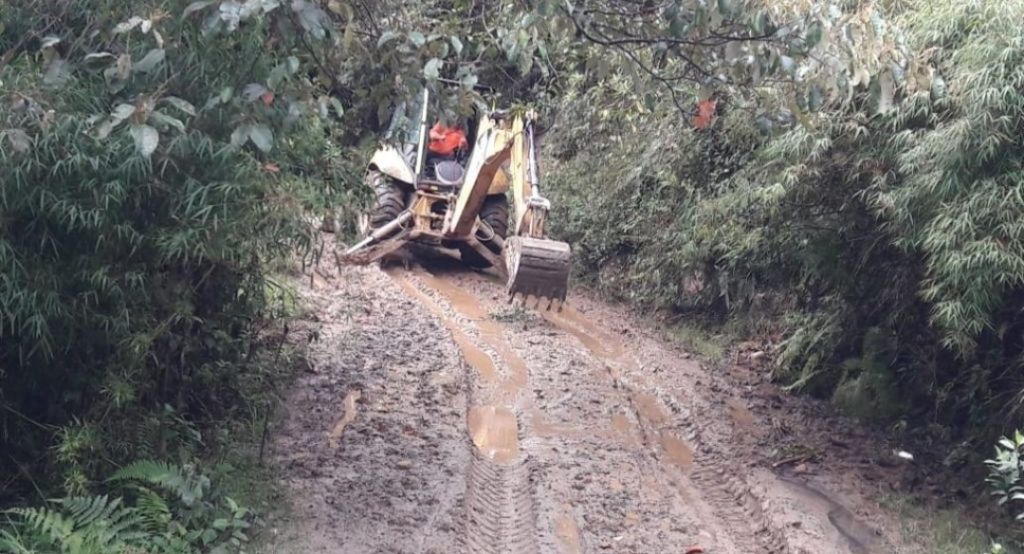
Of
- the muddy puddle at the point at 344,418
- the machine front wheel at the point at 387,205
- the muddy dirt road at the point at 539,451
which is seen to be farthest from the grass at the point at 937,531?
the machine front wheel at the point at 387,205

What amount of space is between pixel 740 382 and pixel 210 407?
5.16 meters

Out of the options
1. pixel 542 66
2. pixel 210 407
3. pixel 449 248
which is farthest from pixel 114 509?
pixel 449 248

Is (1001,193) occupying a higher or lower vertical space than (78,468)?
higher

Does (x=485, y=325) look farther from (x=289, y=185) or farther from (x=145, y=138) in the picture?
(x=145, y=138)

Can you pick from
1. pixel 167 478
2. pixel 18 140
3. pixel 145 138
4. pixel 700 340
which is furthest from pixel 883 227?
pixel 18 140

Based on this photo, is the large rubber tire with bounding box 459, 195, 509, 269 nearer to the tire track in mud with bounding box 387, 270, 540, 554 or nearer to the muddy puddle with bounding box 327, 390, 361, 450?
the tire track in mud with bounding box 387, 270, 540, 554

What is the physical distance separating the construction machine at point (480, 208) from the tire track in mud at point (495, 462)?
863mm

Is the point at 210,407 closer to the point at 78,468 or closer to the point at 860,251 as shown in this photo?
the point at 78,468

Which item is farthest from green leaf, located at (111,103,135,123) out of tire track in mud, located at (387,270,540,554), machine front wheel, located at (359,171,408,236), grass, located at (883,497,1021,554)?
machine front wheel, located at (359,171,408,236)

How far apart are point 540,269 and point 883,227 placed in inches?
150

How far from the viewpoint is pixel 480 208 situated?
13.1m

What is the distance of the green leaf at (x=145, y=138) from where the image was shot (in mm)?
4038

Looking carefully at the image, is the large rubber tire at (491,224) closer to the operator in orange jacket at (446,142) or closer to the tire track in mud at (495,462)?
the operator in orange jacket at (446,142)

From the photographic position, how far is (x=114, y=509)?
5047 mm
